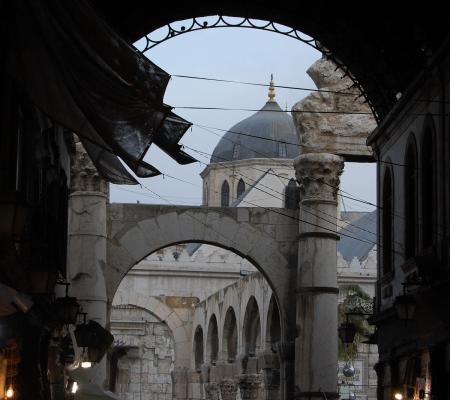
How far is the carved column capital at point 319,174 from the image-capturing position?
2738cm

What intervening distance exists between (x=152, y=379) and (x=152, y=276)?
401 inches

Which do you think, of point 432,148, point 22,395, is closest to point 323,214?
point 432,148

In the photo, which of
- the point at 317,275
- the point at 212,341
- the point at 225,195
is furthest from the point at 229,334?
the point at 225,195

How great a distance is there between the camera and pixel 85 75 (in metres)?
11.9

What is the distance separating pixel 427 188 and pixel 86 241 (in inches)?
371

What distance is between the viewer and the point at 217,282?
191 feet

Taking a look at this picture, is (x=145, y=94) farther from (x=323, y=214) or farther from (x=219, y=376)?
(x=219, y=376)

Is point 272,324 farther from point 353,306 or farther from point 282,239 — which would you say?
point 282,239

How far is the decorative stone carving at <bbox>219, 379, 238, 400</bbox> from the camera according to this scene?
147 ft

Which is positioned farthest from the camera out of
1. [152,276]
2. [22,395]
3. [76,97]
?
[152,276]

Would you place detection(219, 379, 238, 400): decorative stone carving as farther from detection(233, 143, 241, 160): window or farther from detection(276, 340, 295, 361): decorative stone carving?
detection(233, 143, 241, 160): window

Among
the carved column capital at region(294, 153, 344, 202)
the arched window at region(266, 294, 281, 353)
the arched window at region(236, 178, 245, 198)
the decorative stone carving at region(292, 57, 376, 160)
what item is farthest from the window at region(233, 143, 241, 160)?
the carved column capital at region(294, 153, 344, 202)

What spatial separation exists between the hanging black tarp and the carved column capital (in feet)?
49.8

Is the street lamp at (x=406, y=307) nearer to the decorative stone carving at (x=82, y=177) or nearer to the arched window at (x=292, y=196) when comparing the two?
the decorative stone carving at (x=82, y=177)
